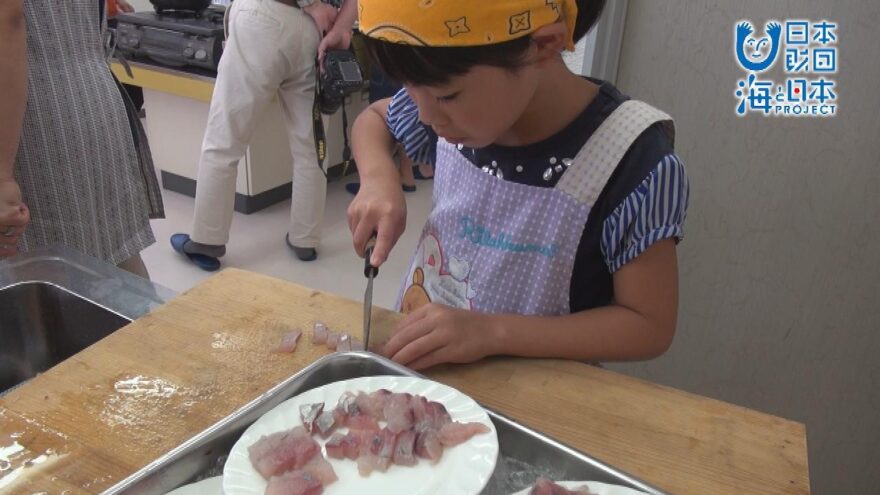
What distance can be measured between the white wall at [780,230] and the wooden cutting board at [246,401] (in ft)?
3.08

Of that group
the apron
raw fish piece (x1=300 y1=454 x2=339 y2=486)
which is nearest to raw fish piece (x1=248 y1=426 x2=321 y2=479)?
raw fish piece (x1=300 y1=454 x2=339 y2=486)

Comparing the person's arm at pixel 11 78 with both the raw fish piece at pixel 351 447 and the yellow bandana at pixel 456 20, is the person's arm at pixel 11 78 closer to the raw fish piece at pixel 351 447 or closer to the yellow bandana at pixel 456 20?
the yellow bandana at pixel 456 20

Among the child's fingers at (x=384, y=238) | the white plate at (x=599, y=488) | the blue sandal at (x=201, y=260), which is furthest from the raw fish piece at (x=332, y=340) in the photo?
the blue sandal at (x=201, y=260)

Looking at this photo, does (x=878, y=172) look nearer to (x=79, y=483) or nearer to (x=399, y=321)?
(x=399, y=321)

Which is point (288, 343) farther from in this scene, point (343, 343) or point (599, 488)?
A: point (599, 488)

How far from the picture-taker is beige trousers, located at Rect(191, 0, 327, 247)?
2.38 metres

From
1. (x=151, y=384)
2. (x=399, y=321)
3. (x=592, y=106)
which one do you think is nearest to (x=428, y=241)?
(x=399, y=321)

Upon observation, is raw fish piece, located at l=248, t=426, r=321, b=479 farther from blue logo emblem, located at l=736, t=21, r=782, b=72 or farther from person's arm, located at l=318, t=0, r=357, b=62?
person's arm, located at l=318, t=0, r=357, b=62

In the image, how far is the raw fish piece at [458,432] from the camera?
0.62 meters

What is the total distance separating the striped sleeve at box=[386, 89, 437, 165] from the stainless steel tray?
1.78ft

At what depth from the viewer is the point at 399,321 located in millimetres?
877

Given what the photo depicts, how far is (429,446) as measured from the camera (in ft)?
2.01

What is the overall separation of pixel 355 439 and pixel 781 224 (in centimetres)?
129

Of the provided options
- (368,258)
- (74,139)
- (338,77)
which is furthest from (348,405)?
(338,77)
